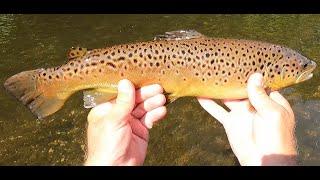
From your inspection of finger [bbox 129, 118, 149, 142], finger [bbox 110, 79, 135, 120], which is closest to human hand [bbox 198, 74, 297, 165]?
finger [bbox 129, 118, 149, 142]

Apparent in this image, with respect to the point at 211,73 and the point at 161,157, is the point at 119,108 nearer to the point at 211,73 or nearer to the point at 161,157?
the point at 211,73

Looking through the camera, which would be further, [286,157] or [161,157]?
[161,157]

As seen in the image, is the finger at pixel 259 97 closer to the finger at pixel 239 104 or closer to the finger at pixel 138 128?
the finger at pixel 239 104

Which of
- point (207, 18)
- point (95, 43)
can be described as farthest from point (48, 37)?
point (207, 18)

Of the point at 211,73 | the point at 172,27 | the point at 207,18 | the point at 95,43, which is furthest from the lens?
the point at 207,18

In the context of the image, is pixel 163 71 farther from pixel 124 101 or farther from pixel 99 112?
pixel 99 112

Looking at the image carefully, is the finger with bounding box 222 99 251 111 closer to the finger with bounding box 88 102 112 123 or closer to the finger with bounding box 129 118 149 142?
the finger with bounding box 129 118 149 142

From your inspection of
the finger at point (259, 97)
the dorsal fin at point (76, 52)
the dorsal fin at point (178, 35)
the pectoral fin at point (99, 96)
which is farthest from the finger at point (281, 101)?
the dorsal fin at point (76, 52)
